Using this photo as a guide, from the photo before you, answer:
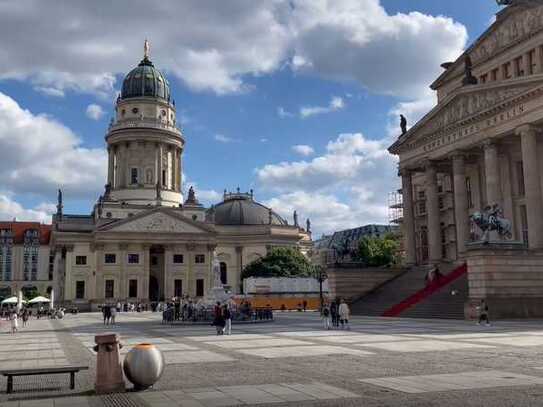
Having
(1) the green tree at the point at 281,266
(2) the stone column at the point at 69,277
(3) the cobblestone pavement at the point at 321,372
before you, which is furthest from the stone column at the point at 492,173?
(2) the stone column at the point at 69,277

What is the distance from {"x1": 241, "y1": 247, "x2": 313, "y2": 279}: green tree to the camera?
9912 centimetres

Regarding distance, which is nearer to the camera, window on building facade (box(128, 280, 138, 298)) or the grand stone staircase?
the grand stone staircase

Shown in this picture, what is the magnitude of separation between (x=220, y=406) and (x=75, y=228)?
104 m

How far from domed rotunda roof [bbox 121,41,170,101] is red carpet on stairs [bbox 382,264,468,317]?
268 ft

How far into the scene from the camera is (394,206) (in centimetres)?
8350

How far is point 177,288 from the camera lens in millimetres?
110375

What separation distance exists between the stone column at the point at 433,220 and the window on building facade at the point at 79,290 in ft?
226

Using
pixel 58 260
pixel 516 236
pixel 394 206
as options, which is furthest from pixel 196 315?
pixel 58 260

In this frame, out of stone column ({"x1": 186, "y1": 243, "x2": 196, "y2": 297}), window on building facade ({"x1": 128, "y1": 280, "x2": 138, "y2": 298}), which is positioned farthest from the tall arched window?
window on building facade ({"x1": 128, "y1": 280, "x2": 138, "y2": 298})

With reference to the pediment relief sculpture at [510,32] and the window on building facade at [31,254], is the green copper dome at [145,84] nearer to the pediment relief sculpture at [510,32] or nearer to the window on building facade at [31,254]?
the window on building facade at [31,254]

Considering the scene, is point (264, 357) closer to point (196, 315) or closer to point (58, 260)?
point (196, 315)

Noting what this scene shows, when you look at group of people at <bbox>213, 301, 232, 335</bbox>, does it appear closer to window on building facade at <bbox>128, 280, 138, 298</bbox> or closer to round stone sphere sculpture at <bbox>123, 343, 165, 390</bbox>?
round stone sphere sculpture at <bbox>123, 343, 165, 390</bbox>

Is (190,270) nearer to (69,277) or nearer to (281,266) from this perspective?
(281,266)

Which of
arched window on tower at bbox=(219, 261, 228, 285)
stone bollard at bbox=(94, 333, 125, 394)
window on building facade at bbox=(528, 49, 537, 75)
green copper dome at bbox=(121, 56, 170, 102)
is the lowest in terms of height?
stone bollard at bbox=(94, 333, 125, 394)
